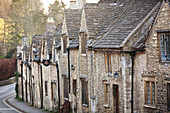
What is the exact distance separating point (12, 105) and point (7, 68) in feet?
101

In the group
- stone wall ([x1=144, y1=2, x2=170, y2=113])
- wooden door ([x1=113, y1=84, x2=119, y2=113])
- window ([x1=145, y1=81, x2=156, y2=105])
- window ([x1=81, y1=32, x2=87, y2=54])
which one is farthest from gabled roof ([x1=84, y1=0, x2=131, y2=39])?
window ([x1=145, y1=81, x2=156, y2=105])

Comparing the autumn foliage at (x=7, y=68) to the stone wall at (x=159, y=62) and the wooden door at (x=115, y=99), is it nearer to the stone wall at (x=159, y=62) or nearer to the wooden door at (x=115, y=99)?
the wooden door at (x=115, y=99)

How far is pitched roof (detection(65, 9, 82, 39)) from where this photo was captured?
27.9m

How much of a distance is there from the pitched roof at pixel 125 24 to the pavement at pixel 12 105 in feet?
49.9

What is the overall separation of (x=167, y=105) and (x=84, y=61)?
8.68 m

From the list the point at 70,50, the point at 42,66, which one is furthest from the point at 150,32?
the point at 42,66

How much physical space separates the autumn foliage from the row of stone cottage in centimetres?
3999

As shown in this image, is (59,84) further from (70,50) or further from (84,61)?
(84,61)

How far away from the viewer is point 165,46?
1766 centimetres

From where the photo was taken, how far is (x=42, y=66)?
3725 centimetres

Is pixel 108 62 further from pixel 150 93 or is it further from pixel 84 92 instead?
pixel 84 92

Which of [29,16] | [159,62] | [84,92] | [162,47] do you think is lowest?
[84,92]

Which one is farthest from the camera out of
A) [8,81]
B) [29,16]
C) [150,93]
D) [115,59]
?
[8,81]

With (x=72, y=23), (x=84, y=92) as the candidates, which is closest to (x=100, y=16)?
(x=72, y=23)
